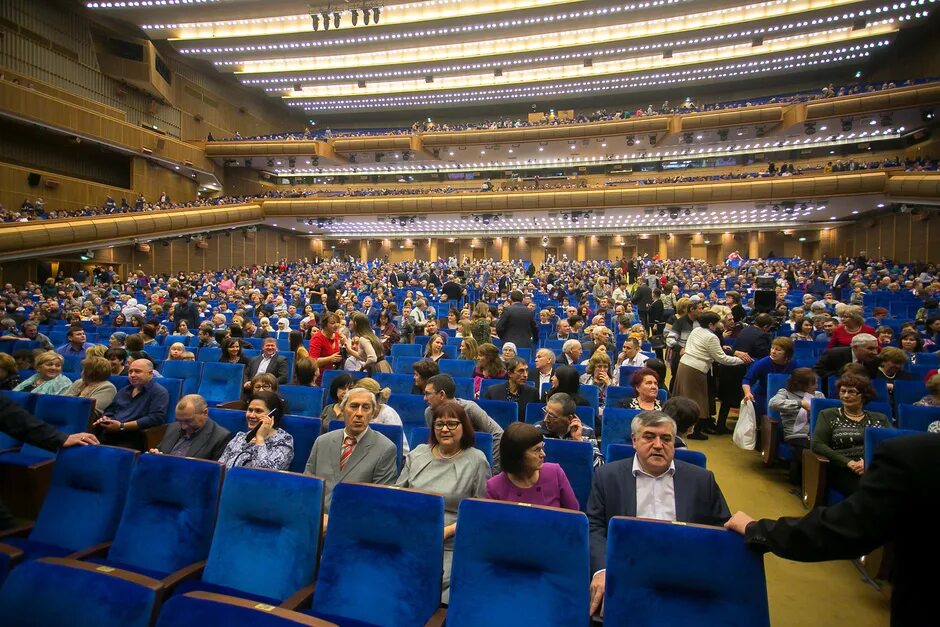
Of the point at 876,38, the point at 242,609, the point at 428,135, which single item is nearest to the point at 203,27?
the point at 428,135

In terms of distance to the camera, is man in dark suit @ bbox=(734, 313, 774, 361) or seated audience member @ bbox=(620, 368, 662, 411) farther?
man in dark suit @ bbox=(734, 313, 774, 361)

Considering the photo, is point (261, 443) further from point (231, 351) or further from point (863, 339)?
point (863, 339)

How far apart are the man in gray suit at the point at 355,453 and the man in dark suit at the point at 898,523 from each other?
1.93 meters

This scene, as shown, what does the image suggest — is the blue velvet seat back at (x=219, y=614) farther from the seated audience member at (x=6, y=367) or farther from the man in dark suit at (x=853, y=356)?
the man in dark suit at (x=853, y=356)

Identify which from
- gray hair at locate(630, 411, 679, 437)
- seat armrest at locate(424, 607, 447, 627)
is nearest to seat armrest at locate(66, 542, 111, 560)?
seat armrest at locate(424, 607, 447, 627)

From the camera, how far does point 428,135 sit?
1112 inches

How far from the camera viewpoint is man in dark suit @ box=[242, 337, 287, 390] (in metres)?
5.12

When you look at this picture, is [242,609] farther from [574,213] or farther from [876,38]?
[876,38]

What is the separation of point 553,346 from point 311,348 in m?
3.29

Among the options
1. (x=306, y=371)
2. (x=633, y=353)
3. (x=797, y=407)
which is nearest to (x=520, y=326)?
(x=633, y=353)

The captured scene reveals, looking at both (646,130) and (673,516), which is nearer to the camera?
(673,516)

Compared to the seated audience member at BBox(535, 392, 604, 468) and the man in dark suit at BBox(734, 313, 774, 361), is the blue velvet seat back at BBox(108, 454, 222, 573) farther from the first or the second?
the man in dark suit at BBox(734, 313, 774, 361)

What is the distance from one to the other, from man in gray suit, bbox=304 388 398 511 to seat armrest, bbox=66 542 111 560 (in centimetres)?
91

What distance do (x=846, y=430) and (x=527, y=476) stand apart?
99.1 inches
